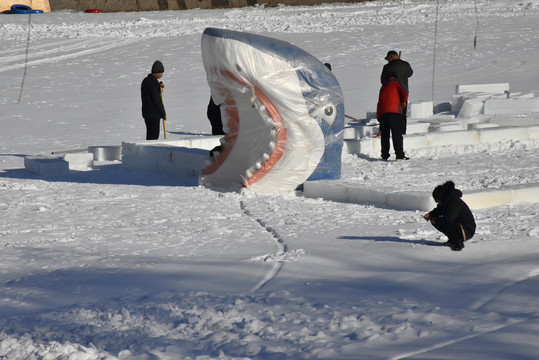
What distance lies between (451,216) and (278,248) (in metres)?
1.26

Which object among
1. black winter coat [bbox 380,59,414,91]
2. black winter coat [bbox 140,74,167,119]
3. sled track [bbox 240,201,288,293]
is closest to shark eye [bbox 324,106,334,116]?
sled track [bbox 240,201,288,293]

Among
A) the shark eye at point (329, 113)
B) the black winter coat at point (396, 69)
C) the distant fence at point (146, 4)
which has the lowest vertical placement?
the shark eye at point (329, 113)

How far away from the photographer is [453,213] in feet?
19.5

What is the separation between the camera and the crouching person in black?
5905mm

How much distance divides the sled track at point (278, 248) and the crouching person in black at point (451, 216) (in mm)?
1080

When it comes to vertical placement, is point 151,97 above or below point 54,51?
below

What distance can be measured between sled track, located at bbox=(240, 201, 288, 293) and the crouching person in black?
1.08 m

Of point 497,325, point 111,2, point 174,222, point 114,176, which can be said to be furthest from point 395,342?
point 111,2

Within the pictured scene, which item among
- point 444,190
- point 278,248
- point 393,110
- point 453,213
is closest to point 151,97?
point 393,110

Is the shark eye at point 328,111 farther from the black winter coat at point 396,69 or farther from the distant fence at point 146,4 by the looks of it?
the distant fence at point 146,4

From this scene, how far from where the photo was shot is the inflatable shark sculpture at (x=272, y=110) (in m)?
8.75

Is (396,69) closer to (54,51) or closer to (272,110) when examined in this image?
(272,110)

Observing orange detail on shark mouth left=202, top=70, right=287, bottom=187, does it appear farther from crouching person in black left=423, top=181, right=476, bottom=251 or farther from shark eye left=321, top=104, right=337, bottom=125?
crouching person in black left=423, top=181, right=476, bottom=251

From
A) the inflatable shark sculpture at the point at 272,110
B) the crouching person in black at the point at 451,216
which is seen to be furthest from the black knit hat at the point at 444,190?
the inflatable shark sculpture at the point at 272,110
